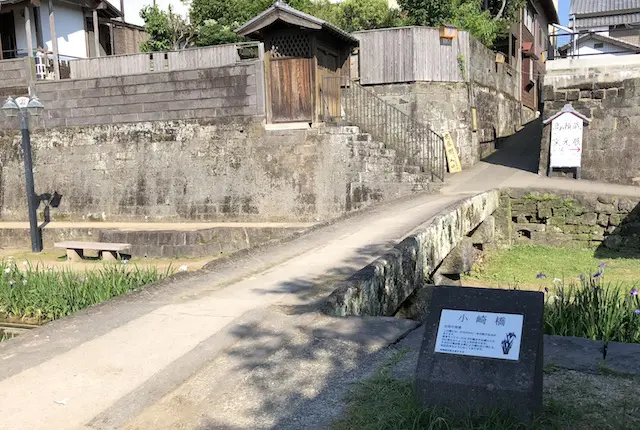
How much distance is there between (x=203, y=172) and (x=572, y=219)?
27.0 feet

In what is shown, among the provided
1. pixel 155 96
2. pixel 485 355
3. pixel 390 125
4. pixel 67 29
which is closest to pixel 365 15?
pixel 390 125

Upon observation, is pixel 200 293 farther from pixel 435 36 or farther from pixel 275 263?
pixel 435 36

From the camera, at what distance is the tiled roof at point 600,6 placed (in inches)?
897

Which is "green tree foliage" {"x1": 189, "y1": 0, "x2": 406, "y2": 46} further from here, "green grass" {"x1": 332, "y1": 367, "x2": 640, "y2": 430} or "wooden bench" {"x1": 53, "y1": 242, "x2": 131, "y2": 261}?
"green grass" {"x1": 332, "y1": 367, "x2": 640, "y2": 430}

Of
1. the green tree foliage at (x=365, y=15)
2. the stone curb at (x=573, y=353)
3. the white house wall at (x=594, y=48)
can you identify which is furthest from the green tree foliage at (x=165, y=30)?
the stone curb at (x=573, y=353)

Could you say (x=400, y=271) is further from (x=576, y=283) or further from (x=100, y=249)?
(x=100, y=249)

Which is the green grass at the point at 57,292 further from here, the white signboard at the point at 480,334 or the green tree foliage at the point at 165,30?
the green tree foliage at the point at 165,30

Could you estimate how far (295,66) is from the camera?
12148mm

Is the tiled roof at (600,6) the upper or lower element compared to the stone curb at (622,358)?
upper

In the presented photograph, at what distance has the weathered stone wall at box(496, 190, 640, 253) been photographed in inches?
428

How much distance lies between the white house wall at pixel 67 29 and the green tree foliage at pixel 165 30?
2326mm

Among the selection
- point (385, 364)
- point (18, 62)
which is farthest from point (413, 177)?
point (18, 62)

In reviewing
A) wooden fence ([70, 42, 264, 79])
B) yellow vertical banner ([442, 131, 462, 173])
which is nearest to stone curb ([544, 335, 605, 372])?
yellow vertical banner ([442, 131, 462, 173])

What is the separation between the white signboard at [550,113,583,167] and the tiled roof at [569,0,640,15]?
45.0 feet
